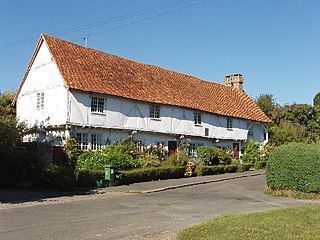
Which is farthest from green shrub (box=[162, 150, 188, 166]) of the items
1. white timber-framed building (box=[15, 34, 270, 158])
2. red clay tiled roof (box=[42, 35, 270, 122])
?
red clay tiled roof (box=[42, 35, 270, 122])

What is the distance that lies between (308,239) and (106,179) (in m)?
14.8

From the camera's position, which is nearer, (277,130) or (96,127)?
(96,127)

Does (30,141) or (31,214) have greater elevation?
(30,141)

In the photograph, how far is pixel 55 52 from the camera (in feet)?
88.2

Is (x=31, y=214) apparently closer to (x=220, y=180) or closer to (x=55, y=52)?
Result: (x=220, y=180)

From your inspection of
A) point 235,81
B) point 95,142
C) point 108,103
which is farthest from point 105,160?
point 235,81

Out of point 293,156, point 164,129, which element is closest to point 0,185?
point 164,129

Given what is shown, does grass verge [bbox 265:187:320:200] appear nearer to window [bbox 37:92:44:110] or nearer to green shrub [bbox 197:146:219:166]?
green shrub [bbox 197:146:219:166]

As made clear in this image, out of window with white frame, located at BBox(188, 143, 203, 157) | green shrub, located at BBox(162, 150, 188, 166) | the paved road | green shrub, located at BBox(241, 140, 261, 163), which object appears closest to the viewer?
the paved road

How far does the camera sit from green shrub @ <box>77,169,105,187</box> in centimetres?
2158

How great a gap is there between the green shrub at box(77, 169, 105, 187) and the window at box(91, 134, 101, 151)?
4.42 metres

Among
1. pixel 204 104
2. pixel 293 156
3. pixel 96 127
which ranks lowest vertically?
pixel 293 156

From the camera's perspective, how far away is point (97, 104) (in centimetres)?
2639

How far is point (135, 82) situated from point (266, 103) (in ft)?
99.1
